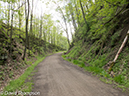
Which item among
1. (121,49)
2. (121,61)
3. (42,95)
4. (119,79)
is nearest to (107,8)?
(121,49)

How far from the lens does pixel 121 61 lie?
19.7 ft

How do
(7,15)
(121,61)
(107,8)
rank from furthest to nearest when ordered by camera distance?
1. (7,15)
2. (107,8)
3. (121,61)

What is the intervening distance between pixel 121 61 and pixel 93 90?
3228 mm

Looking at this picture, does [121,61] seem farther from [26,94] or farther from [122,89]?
[26,94]

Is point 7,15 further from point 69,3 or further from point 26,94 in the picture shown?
point 69,3

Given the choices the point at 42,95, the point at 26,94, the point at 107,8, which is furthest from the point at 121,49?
the point at 26,94

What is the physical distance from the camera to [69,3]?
66.5ft

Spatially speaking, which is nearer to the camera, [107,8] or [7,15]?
[107,8]

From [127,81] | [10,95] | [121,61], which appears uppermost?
[121,61]

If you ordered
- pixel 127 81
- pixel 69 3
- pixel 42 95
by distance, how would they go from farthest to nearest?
pixel 69 3, pixel 127 81, pixel 42 95

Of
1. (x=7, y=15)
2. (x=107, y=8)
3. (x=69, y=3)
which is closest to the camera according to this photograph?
(x=107, y=8)

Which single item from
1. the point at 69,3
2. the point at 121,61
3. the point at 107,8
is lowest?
the point at 121,61

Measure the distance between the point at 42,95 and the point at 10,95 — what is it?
5.25 ft

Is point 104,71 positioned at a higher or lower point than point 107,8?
lower
